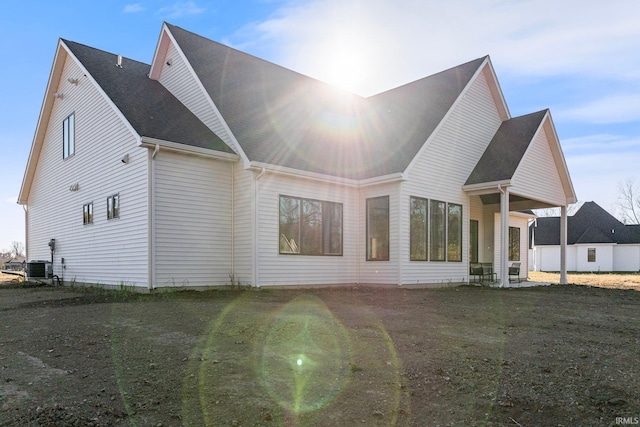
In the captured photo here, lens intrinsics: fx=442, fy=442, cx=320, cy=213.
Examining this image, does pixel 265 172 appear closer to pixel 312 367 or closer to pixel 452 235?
pixel 452 235

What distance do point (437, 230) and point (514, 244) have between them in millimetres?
7924

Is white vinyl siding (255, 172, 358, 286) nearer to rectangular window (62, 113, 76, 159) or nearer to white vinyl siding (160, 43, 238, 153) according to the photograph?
white vinyl siding (160, 43, 238, 153)

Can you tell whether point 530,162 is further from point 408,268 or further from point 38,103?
point 38,103

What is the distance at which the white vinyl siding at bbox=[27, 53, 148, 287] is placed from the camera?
1106cm

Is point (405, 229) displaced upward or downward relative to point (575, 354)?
upward

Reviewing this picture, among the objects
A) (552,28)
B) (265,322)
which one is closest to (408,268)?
(265,322)

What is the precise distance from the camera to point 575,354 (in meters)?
5.20

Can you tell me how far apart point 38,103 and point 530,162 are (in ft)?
60.0

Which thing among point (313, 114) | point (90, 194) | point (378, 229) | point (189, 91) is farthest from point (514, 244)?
point (90, 194)

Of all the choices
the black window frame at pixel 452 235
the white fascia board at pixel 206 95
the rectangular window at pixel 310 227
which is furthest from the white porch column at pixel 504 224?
the white fascia board at pixel 206 95

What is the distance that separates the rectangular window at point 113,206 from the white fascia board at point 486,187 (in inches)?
417

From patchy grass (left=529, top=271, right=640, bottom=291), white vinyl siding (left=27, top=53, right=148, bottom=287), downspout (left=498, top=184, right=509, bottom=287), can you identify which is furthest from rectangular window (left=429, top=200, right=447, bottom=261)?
white vinyl siding (left=27, top=53, right=148, bottom=287)

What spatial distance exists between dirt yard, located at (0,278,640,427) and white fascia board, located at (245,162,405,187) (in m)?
4.07

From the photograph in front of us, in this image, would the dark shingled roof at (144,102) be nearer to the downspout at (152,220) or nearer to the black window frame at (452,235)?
the downspout at (152,220)
